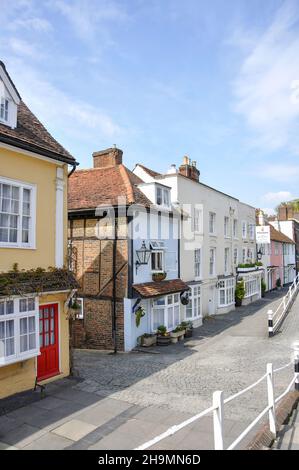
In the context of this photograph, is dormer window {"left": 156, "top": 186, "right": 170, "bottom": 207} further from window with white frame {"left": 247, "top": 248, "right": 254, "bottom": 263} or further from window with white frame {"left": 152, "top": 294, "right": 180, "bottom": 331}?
window with white frame {"left": 247, "top": 248, "right": 254, "bottom": 263}

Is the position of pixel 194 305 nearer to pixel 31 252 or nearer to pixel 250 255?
pixel 31 252

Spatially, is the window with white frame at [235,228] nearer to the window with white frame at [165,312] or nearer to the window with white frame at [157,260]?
the window with white frame at [165,312]

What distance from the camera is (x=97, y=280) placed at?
15891 mm

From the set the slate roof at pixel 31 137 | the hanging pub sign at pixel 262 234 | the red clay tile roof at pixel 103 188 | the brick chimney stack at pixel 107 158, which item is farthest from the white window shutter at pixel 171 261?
the hanging pub sign at pixel 262 234

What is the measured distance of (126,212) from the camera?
49.8 ft

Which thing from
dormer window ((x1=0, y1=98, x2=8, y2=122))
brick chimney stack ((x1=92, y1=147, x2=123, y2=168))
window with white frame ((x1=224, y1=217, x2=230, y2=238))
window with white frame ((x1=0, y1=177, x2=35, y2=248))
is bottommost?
window with white frame ((x1=0, y1=177, x2=35, y2=248))

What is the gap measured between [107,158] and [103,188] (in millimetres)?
3216

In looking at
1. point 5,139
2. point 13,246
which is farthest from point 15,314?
point 5,139

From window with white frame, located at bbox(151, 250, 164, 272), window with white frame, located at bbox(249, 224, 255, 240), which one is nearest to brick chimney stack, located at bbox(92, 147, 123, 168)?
window with white frame, located at bbox(151, 250, 164, 272)

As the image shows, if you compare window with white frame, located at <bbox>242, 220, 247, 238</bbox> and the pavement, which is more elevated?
window with white frame, located at <bbox>242, 220, 247, 238</bbox>

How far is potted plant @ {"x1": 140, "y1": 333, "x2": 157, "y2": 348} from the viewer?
51.1 ft

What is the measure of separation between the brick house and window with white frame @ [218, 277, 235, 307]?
26.3 ft

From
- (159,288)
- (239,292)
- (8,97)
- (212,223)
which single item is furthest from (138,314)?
(239,292)
